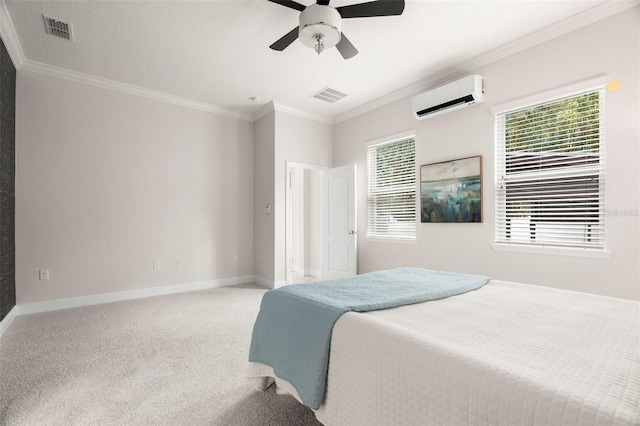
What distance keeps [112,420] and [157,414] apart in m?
0.23

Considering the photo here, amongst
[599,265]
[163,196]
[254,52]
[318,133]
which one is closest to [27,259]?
[163,196]

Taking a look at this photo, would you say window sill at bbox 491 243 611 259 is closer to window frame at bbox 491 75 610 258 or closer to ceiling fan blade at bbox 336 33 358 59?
window frame at bbox 491 75 610 258

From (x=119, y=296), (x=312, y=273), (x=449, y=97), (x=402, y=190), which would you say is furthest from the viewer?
(x=312, y=273)

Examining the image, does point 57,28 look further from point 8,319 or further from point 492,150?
point 492,150

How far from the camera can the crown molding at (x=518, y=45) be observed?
2669 millimetres

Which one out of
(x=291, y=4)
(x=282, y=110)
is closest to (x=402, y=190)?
(x=282, y=110)

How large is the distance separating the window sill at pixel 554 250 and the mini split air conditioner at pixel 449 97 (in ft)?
5.49

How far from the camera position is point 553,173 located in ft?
9.97

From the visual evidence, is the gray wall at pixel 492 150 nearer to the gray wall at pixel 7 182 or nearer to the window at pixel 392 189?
the window at pixel 392 189

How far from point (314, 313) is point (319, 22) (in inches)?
84.8

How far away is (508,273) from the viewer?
331 cm

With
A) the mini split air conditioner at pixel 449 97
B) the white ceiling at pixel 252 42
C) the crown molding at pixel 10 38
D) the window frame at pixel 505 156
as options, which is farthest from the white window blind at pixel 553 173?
the crown molding at pixel 10 38

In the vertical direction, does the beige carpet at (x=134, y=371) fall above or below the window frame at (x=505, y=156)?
below

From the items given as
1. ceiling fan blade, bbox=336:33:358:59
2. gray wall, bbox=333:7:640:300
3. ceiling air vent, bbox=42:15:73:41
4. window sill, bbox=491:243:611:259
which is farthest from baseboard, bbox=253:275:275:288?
ceiling air vent, bbox=42:15:73:41
